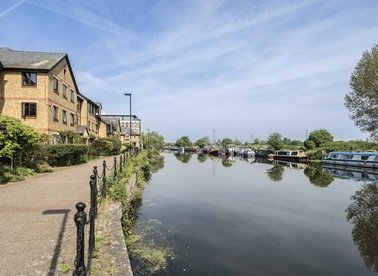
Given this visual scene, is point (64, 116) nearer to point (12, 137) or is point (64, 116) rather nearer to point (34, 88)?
point (34, 88)

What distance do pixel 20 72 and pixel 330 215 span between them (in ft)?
86.2

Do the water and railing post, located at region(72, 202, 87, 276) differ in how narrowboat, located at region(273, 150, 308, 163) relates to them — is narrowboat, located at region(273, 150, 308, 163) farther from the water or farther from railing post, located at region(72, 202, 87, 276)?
railing post, located at region(72, 202, 87, 276)

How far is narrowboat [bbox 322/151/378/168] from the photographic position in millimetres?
36344

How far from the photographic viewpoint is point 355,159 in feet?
130

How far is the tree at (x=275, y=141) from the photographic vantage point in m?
74.4

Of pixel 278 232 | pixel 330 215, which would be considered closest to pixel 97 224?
pixel 278 232

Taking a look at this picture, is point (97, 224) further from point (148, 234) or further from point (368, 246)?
point (368, 246)

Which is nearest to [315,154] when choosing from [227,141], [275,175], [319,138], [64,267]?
[319,138]

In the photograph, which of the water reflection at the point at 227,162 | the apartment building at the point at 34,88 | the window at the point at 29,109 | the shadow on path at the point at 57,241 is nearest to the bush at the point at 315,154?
the water reflection at the point at 227,162

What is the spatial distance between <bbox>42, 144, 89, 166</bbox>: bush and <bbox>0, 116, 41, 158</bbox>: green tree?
5124 millimetres

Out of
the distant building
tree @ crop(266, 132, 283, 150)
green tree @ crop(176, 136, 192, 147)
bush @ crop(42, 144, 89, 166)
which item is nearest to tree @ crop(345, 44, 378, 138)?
bush @ crop(42, 144, 89, 166)

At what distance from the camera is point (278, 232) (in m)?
11.1

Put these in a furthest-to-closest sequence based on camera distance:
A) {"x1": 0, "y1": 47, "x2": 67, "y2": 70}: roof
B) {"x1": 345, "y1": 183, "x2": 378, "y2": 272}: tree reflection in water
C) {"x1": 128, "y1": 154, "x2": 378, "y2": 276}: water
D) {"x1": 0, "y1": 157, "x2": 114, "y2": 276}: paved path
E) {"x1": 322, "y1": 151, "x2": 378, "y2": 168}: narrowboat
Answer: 1. {"x1": 322, "y1": 151, "x2": 378, "y2": 168}: narrowboat
2. {"x1": 0, "y1": 47, "x2": 67, "y2": 70}: roof
3. {"x1": 345, "y1": 183, "x2": 378, "y2": 272}: tree reflection in water
4. {"x1": 128, "y1": 154, "x2": 378, "y2": 276}: water
5. {"x1": 0, "y1": 157, "x2": 114, "y2": 276}: paved path

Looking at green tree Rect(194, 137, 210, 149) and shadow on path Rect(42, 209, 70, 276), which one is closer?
shadow on path Rect(42, 209, 70, 276)
